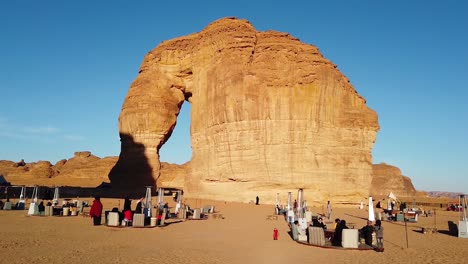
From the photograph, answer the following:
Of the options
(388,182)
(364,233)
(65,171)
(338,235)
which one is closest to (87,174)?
(65,171)

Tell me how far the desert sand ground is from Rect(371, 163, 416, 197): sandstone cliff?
85250 mm

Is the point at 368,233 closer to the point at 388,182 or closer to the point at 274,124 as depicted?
the point at 274,124

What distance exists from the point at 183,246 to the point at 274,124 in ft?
78.8

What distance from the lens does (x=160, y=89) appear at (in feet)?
176

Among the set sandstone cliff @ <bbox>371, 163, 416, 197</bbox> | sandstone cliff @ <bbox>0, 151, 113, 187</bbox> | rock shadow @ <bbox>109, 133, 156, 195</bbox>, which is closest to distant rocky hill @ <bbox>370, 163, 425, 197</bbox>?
sandstone cliff @ <bbox>371, 163, 416, 197</bbox>

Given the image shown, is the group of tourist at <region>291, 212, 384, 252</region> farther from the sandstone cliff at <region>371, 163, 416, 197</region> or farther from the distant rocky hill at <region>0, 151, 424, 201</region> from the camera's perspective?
the sandstone cliff at <region>371, 163, 416, 197</region>

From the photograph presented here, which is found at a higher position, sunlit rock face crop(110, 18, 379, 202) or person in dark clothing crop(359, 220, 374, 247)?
sunlit rock face crop(110, 18, 379, 202)

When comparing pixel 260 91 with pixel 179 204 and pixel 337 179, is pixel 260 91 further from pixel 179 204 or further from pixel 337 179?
pixel 179 204

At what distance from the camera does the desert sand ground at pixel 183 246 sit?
12.2m

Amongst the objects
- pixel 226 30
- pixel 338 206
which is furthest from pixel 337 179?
pixel 226 30

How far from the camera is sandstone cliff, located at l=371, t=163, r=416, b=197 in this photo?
10188cm

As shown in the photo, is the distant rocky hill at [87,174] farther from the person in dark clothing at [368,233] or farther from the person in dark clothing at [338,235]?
the person in dark clothing at [338,235]

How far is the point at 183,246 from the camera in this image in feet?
48.3

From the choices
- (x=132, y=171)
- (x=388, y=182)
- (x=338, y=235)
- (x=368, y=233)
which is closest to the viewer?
(x=338, y=235)
